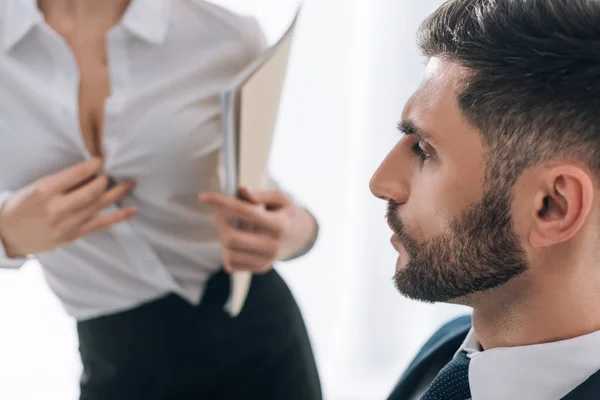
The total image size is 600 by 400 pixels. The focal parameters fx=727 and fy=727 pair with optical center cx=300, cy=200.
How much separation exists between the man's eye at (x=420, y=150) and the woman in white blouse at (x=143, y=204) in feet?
0.92

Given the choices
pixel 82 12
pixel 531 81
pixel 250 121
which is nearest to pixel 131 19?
pixel 82 12

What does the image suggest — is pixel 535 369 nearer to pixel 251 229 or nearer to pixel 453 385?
pixel 453 385

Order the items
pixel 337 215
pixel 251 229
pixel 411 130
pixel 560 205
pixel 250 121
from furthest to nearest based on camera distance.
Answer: pixel 337 215
pixel 251 229
pixel 250 121
pixel 411 130
pixel 560 205

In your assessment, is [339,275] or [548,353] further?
[339,275]

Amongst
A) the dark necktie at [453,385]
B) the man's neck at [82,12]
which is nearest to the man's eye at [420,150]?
the dark necktie at [453,385]

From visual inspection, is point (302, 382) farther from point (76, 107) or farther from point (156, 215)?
point (76, 107)

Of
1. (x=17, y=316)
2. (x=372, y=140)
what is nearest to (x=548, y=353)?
(x=372, y=140)

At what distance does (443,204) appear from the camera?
32.6 inches

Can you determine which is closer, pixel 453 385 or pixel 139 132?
pixel 453 385

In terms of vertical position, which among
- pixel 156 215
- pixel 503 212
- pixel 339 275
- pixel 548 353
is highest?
pixel 503 212

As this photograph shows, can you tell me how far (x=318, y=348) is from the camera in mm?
2246

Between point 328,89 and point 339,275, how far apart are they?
562 millimetres

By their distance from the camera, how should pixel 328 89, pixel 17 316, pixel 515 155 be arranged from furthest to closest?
1. pixel 328 89
2. pixel 17 316
3. pixel 515 155

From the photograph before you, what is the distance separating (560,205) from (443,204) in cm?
13
